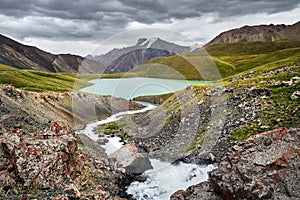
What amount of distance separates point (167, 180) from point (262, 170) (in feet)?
52.5

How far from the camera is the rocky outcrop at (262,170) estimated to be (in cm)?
1398

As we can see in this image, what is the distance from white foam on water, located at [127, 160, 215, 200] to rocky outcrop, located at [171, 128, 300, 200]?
9.18 metres

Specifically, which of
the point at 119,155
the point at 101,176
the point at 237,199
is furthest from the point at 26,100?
the point at 237,199

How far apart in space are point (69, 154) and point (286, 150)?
653 inches

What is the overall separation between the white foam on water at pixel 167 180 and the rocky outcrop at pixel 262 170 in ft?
30.1

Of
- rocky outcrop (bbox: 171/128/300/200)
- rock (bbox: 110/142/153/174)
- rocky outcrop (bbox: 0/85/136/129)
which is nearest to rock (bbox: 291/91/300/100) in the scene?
rocky outcrop (bbox: 171/128/300/200)

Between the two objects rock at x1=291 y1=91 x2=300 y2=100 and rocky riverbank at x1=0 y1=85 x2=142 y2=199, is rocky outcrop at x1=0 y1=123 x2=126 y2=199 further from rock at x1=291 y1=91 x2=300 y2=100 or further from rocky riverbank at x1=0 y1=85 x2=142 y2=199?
rock at x1=291 y1=91 x2=300 y2=100

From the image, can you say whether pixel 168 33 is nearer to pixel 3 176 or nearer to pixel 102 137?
pixel 3 176

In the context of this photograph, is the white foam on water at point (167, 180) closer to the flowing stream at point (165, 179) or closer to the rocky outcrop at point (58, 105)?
the flowing stream at point (165, 179)

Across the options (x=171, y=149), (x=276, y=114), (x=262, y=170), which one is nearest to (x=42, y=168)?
(x=262, y=170)

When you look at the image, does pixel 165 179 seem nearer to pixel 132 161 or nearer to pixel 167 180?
pixel 167 180

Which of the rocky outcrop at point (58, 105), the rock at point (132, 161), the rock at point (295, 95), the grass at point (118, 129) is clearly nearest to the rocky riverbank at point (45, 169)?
the rock at point (132, 161)

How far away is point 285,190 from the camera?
13836 mm

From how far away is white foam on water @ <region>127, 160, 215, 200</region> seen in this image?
26.4 metres
